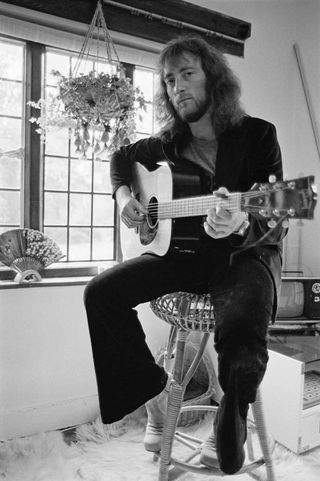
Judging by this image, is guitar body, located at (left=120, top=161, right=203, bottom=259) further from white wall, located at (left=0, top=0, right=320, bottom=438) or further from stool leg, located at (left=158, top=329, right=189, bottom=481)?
white wall, located at (left=0, top=0, right=320, bottom=438)

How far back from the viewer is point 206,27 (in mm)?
2219

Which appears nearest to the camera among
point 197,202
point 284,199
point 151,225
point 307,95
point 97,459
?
point 284,199

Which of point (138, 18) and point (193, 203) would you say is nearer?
point (193, 203)

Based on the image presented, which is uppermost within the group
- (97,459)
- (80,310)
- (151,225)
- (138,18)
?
(138,18)

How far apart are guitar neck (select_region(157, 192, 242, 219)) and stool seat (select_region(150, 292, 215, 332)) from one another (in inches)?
10.0

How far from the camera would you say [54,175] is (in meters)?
2.13

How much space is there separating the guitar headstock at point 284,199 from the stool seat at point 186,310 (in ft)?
1.19

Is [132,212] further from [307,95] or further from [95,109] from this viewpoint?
[307,95]

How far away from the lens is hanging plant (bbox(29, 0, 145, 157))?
1633mm

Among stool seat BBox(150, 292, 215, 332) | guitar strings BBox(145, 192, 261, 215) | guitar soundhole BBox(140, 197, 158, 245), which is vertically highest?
guitar strings BBox(145, 192, 261, 215)

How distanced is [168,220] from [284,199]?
44 centimetres

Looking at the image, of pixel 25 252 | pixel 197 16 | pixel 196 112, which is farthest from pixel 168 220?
pixel 197 16

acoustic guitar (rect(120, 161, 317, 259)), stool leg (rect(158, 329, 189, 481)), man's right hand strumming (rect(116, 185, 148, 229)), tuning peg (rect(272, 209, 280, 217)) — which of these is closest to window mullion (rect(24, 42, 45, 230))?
acoustic guitar (rect(120, 161, 317, 259))

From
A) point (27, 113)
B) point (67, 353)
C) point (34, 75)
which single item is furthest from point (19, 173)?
point (67, 353)
